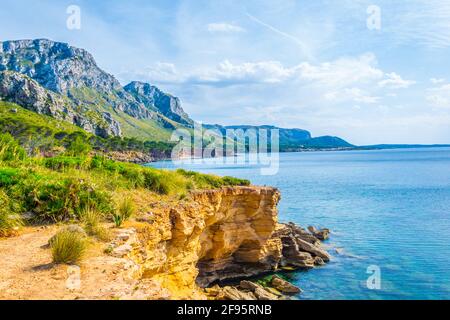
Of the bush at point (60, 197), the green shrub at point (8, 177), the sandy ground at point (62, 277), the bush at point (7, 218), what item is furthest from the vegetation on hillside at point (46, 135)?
the sandy ground at point (62, 277)

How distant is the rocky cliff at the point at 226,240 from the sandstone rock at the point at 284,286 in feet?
9.42

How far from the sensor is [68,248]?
7.36 m

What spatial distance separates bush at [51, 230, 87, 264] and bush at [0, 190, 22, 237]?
2.22 m

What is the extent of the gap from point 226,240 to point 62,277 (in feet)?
62.6

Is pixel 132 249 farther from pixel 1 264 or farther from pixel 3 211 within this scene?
pixel 3 211

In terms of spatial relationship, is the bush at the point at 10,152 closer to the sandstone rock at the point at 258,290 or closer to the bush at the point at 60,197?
the bush at the point at 60,197

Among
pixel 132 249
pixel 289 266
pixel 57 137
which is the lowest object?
pixel 289 266

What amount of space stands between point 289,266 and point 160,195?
17169 mm

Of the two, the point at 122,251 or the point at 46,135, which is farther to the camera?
the point at 46,135

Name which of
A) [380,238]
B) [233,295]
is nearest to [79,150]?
[233,295]

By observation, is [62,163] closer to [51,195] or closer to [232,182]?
[51,195]

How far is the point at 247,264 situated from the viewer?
27.5 metres
